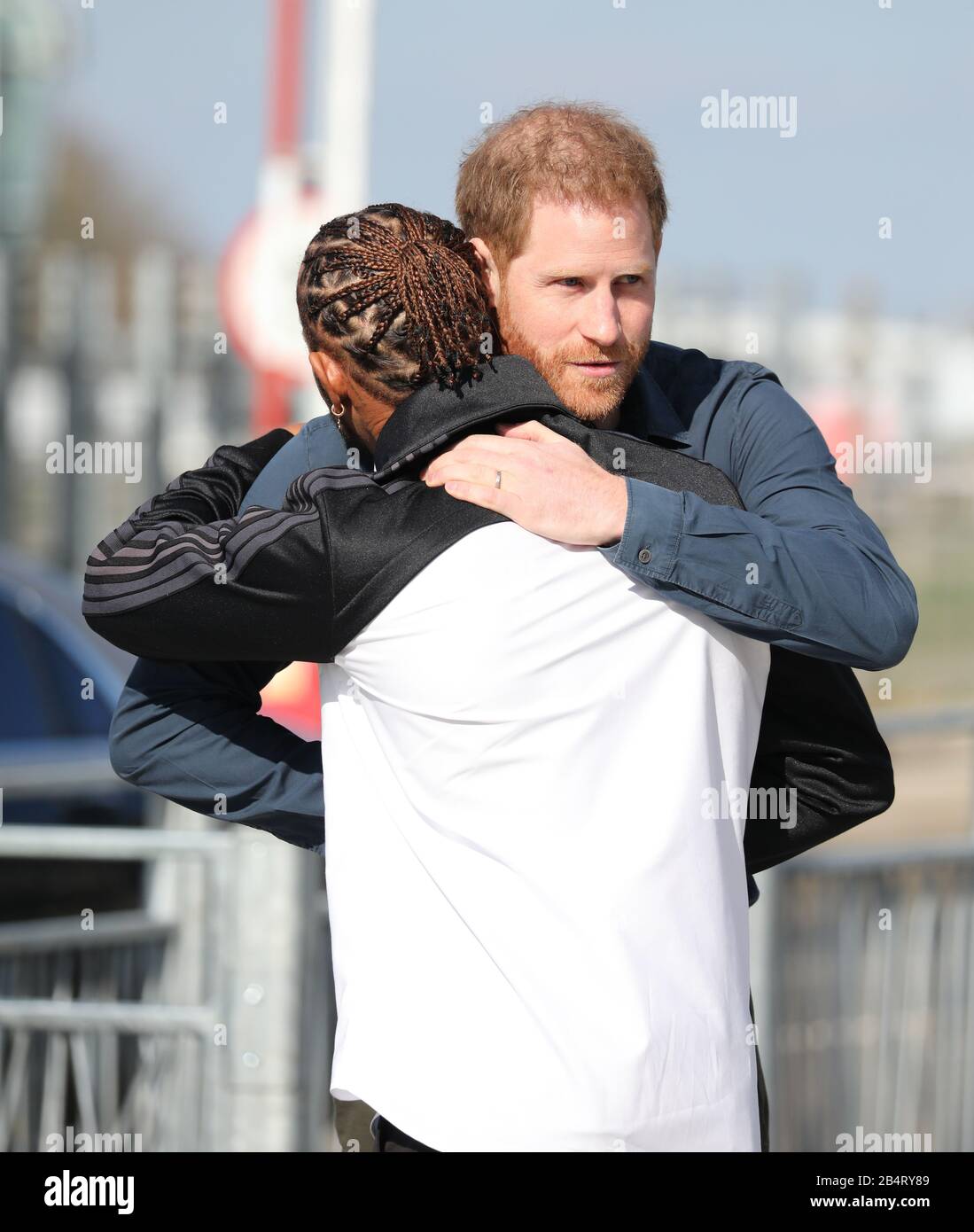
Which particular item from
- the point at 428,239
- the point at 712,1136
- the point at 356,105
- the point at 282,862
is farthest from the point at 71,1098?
the point at 356,105

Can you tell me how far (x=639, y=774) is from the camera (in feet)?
6.09

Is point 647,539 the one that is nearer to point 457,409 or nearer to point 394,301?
point 457,409

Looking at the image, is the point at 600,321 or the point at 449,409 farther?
the point at 600,321

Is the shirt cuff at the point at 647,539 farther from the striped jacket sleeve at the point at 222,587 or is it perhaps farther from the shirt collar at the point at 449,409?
the striped jacket sleeve at the point at 222,587

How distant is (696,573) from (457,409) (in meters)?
0.32

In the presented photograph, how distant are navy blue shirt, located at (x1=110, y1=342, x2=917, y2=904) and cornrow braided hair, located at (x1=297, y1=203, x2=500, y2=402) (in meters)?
0.23

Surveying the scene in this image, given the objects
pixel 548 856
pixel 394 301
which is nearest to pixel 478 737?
pixel 548 856

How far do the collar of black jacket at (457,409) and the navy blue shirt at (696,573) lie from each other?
6.4 inches

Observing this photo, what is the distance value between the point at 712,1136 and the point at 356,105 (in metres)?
5.19

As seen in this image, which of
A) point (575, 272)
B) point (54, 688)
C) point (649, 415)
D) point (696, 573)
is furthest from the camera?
point (54, 688)

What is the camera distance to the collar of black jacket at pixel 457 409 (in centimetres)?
189

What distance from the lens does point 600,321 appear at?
201cm
